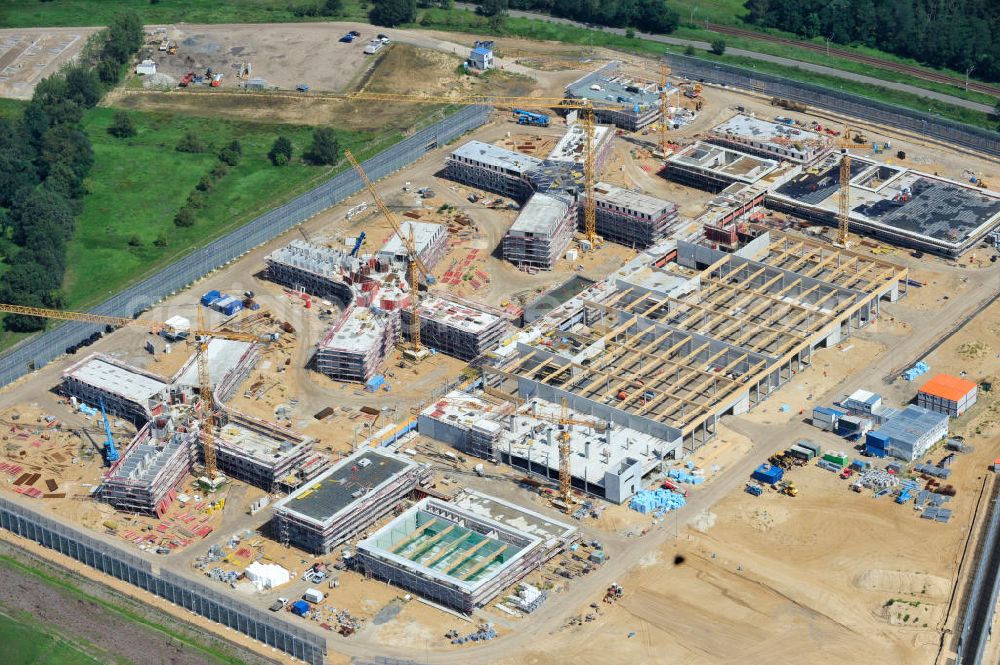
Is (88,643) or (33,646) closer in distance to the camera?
(88,643)

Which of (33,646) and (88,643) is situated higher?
(88,643)

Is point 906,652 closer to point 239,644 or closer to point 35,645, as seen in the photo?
point 239,644

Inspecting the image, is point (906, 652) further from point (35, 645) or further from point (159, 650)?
point (35, 645)

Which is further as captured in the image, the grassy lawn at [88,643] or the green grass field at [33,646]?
the green grass field at [33,646]

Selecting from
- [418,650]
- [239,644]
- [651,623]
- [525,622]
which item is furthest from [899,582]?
[239,644]

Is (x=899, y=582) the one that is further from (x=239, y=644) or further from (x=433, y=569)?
(x=239, y=644)

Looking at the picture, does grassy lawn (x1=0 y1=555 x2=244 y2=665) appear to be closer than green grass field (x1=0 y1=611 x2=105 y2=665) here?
Yes

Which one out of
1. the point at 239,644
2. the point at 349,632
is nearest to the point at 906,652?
the point at 349,632
